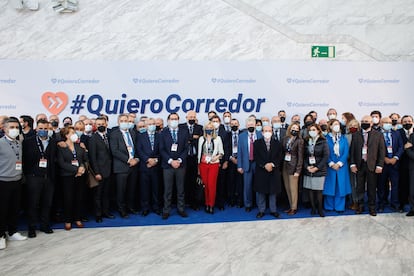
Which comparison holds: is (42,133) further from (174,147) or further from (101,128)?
(174,147)

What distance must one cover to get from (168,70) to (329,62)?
3.56 metres

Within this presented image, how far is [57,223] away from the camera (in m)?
4.95

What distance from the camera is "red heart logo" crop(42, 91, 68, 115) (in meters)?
6.86

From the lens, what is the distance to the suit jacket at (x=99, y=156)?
4957mm

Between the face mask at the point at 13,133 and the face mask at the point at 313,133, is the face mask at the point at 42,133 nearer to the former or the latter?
the face mask at the point at 13,133

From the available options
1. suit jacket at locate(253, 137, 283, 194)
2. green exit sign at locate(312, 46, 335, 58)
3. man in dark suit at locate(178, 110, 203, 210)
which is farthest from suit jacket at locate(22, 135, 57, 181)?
green exit sign at locate(312, 46, 335, 58)

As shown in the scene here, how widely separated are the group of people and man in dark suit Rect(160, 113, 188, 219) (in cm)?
2

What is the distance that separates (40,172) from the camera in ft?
14.3

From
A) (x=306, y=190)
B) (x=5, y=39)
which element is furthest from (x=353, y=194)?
(x=5, y=39)

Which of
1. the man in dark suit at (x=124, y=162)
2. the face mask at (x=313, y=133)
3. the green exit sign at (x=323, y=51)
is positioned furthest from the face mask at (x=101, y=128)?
the green exit sign at (x=323, y=51)

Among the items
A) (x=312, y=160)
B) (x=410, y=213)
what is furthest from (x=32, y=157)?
(x=410, y=213)

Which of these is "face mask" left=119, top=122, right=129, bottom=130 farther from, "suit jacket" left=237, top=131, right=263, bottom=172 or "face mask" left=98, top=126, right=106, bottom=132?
"suit jacket" left=237, top=131, right=263, bottom=172

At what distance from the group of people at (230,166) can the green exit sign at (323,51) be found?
2.37m

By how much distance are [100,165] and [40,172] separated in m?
0.86
